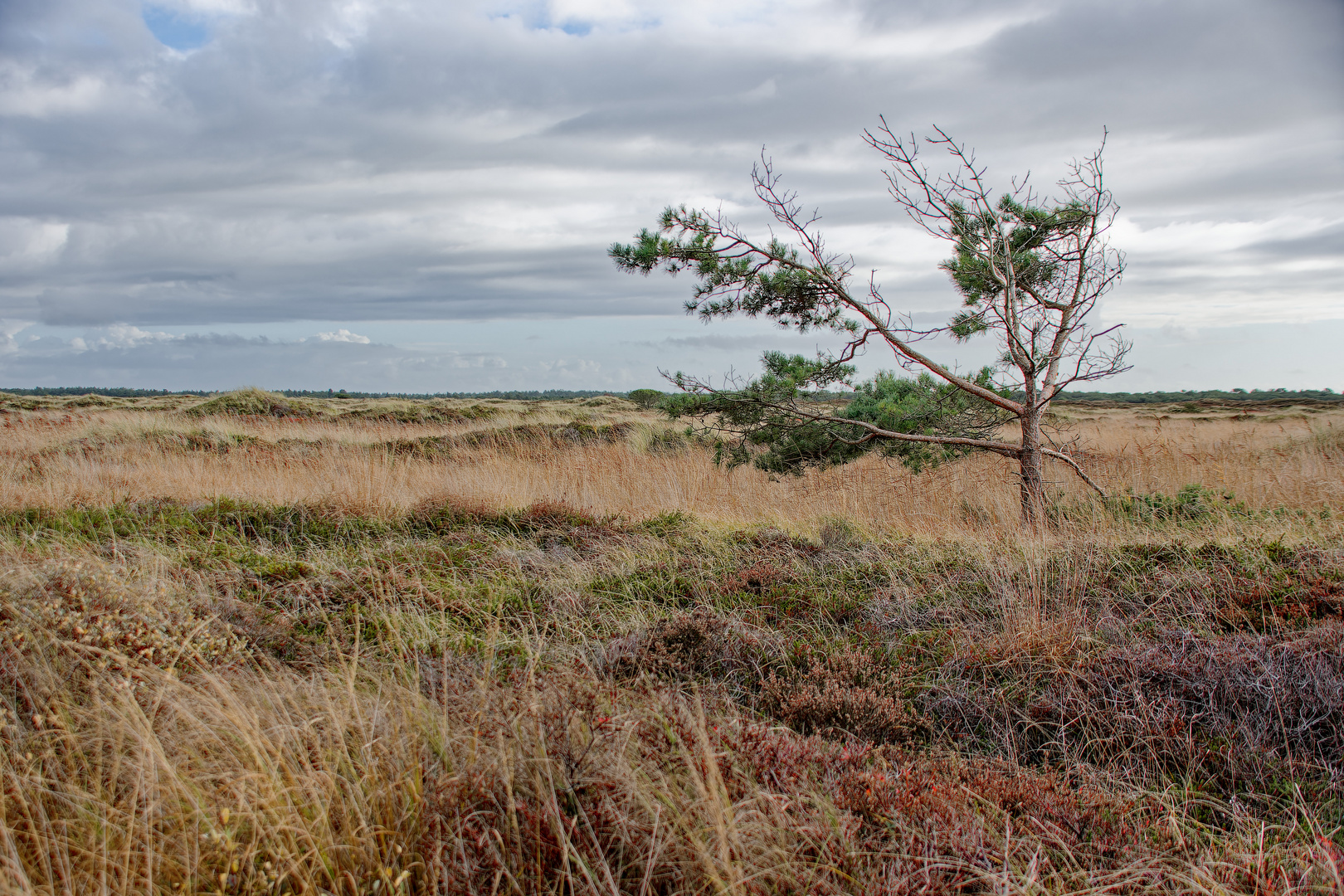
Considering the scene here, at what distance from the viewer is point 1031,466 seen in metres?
7.00

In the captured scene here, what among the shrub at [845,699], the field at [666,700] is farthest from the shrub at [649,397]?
the shrub at [845,699]

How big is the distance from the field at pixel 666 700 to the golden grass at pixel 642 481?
0.53 meters

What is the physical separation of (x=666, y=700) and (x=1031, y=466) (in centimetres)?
554

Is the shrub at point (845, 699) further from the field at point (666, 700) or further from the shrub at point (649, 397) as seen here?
the shrub at point (649, 397)

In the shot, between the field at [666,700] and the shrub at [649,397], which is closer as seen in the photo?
the field at [666,700]

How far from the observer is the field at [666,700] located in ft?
6.80

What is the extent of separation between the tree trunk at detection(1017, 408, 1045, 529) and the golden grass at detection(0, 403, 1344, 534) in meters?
0.53

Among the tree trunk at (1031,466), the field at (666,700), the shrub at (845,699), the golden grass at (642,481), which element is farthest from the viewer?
the golden grass at (642,481)

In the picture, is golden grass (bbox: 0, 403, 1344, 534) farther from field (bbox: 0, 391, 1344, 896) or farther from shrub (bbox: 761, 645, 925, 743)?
shrub (bbox: 761, 645, 925, 743)

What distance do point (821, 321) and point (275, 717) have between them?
6498mm

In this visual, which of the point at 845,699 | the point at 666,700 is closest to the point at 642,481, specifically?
the point at 845,699

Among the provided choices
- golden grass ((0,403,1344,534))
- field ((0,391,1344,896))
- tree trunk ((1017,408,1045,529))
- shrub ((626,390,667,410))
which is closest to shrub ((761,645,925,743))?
field ((0,391,1344,896))

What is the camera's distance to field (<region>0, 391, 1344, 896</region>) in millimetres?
2072

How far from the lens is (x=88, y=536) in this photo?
653 cm
